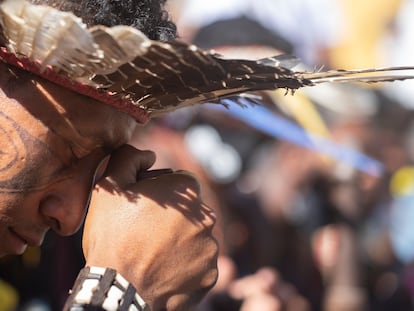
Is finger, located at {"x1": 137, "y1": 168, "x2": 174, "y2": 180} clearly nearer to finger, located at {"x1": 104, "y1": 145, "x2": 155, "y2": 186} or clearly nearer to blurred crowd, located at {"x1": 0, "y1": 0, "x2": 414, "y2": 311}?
finger, located at {"x1": 104, "y1": 145, "x2": 155, "y2": 186}

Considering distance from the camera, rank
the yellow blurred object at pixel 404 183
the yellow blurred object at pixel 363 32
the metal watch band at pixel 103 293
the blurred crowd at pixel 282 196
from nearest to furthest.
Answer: the metal watch band at pixel 103 293, the blurred crowd at pixel 282 196, the yellow blurred object at pixel 404 183, the yellow blurred object at pixel 363 32

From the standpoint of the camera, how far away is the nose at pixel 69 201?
231 centimetres

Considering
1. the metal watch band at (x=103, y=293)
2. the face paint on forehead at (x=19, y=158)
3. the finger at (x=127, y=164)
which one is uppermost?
the finger at (x=127, y=164)

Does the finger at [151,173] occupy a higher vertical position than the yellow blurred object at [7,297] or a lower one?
higher

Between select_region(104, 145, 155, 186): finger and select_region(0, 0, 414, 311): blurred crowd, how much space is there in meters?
2.02

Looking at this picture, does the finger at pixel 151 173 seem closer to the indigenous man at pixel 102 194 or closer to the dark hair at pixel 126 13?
the indigenous man at pixel 102 194

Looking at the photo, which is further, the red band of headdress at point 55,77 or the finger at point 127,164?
the finger at point 127,164

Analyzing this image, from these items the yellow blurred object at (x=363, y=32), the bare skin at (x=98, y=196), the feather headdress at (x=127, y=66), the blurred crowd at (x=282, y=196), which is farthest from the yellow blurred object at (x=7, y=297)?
the yellow blurred object at (x=363, y=32)

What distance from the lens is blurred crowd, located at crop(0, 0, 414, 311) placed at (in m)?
4.91

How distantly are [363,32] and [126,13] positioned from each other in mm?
7312

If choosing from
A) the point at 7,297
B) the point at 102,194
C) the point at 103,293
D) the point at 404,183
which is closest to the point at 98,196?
the point at 102,194

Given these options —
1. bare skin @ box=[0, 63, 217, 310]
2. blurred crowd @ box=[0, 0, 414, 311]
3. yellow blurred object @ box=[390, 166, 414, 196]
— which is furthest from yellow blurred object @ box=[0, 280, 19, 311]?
yellow blurred object @ box=[390, 166, 414, 196]

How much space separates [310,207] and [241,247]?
89cm

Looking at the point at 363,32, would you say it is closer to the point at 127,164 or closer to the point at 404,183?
the point at 404,183
